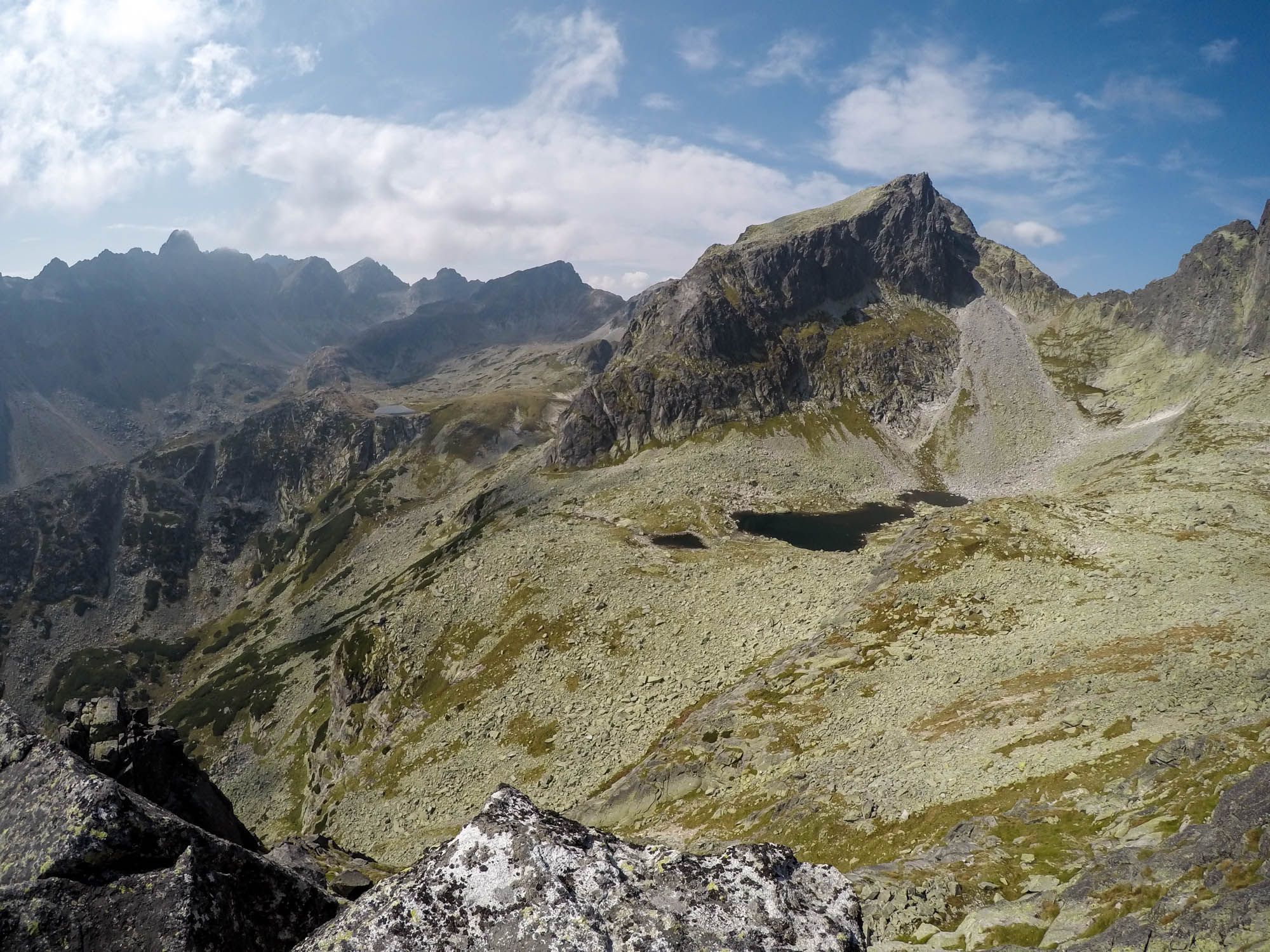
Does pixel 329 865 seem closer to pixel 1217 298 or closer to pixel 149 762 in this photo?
pixel 149 762

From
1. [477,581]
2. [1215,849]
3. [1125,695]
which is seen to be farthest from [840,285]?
[1215,849]

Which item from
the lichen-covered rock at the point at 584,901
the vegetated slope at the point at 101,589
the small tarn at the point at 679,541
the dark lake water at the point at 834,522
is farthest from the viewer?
the vegetated slope at the point at 101,589

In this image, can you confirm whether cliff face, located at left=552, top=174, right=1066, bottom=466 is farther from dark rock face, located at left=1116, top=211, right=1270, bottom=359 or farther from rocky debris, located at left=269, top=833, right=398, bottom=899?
rocky debris, located at left=269, top=833, right=398, bottom=899

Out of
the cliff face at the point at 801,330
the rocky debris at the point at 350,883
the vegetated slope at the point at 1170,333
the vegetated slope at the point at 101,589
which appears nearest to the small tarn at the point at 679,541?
the cliff face at the point at 801,330

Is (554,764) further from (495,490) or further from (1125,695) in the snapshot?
(495,490)

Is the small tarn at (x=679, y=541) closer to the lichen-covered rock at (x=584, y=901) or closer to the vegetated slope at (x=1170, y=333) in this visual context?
the lichen-covered rock at (x=584, y=901)

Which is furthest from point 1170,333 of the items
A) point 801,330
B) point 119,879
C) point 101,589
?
Result: point 101,589
